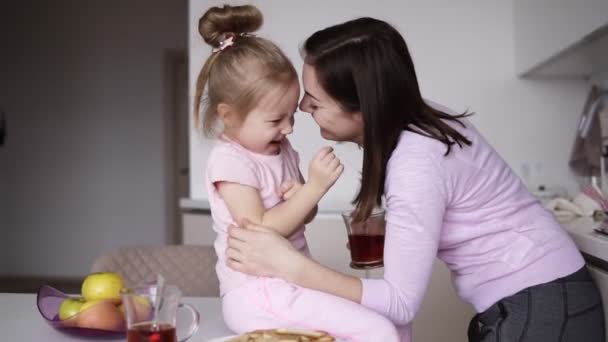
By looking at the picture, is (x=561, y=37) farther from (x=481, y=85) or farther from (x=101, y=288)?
(x=101, y=288)

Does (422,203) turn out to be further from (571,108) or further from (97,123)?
(97,123)

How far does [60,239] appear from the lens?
6.38m

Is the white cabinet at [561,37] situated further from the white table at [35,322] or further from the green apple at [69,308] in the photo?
the green apple at [69,308]

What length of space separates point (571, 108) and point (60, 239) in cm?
495

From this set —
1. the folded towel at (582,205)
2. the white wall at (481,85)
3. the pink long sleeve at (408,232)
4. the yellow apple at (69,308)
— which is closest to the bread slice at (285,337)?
the pink long sleeve at (408,232)

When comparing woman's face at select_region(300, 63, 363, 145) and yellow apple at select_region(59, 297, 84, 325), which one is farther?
woman's face at select_region(300, 63, 363, 145)

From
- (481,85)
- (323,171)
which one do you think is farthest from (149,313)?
(481,85)

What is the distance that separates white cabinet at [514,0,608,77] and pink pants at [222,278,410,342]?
1.35 m

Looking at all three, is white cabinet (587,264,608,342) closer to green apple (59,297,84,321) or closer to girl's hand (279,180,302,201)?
girl's hand (279,180,302,201)

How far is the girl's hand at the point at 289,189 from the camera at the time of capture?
4.30 ft

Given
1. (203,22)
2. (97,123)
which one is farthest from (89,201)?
(203,22)

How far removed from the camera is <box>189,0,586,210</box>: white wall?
10.2ft

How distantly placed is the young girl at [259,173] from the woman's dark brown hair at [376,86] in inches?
3.4

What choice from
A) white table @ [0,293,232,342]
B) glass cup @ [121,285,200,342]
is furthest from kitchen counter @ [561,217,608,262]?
glass cup @ [121,285,200,342]
